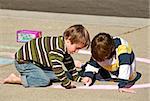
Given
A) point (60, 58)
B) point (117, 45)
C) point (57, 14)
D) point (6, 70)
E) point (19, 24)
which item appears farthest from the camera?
point (57, 14)

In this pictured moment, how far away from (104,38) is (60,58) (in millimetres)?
603

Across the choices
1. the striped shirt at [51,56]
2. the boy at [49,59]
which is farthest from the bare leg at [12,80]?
the striped shirt at [51,56]

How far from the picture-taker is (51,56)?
243 inches

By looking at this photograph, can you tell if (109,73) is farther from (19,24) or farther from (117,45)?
(19,24)

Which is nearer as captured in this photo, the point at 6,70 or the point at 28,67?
the point at 28,67

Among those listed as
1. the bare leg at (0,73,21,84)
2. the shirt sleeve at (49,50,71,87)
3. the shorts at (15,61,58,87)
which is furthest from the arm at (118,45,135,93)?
the bare leg at (0,73,21,84)

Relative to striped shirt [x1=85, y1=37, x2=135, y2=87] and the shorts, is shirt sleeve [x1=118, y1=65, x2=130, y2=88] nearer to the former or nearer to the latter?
striped shirt [x1=85, y1=37, x2=135, y2=87]

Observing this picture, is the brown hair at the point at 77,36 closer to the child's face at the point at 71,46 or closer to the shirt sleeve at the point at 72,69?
the child's face at the point at 71,46

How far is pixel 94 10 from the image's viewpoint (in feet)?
43.4

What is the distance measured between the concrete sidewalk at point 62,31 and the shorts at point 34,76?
133 mm

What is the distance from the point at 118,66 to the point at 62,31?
3.11 metres

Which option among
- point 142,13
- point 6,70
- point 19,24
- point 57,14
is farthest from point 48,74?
point 142,13

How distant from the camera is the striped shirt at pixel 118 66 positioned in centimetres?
649

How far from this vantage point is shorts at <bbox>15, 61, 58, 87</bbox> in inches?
259
